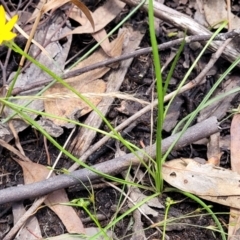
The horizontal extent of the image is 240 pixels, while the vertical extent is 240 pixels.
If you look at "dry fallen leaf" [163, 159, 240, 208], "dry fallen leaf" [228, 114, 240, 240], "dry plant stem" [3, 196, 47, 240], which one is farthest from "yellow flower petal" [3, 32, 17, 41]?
"dry fallen leaf" [228, 114, 240, 240]

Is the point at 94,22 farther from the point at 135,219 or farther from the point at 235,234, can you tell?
the point at 235,234

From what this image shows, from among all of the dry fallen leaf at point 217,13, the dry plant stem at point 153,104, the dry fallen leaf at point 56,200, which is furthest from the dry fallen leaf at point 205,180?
the dry fallen leaf at point 217,13

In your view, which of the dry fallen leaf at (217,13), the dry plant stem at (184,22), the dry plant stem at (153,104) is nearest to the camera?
the dry plant stem at (153,104)

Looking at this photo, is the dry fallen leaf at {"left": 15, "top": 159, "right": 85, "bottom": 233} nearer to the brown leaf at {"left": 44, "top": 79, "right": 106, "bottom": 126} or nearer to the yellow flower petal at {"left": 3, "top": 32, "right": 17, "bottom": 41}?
the brown leaf at {"left": 44, "top": 79, "right": 106, "bottom": 126}

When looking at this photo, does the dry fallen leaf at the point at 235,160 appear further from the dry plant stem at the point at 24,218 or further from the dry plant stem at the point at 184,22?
the dry plant stem at the point at 24,218

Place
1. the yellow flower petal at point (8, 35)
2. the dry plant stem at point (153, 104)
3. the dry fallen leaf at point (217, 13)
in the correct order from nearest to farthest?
the yellow flower petal at point (8, 35) < the dry plant stem at point (153, 104) < the dry fallen leaf at point (217, 13)

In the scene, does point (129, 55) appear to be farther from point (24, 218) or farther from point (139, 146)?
point (24, 218)
